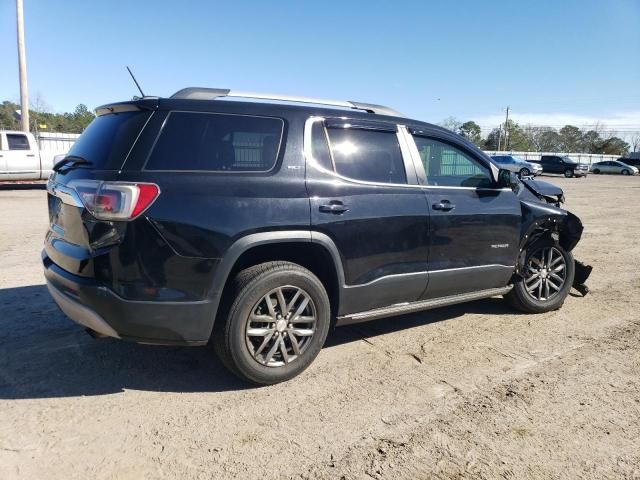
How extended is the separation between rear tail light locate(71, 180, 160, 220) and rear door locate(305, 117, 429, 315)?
3.54 feet

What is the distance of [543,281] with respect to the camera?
16.9 ft

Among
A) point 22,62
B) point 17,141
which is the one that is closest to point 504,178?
point 17,141

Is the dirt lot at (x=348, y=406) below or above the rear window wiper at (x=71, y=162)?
below

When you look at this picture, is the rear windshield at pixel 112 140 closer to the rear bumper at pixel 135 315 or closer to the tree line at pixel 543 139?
the rear bumper at pixel 135 315

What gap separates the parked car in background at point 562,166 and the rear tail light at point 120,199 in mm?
43717

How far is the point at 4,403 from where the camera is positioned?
3.12 meters

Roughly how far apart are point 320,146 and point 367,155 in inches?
17.7

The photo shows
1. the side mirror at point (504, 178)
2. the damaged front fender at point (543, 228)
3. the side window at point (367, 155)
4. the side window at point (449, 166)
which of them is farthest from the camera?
the damaged front fender at point (543, 228)

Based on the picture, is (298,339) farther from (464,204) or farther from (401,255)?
(464,204)

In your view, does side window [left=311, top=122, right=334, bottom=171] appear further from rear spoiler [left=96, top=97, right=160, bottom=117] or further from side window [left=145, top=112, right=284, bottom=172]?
rear spoiler [left=96, top=97, right=160, bottom=117]

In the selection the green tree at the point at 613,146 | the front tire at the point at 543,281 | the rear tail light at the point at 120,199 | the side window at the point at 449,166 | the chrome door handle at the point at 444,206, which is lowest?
the front tire at the point at 543,281

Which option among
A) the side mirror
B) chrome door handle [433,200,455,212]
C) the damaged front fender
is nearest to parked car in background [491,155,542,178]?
the damaged front fender

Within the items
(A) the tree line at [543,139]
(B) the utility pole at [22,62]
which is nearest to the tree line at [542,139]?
(A) the tree line at [543,139]

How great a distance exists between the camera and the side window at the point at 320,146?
11.8 feet
